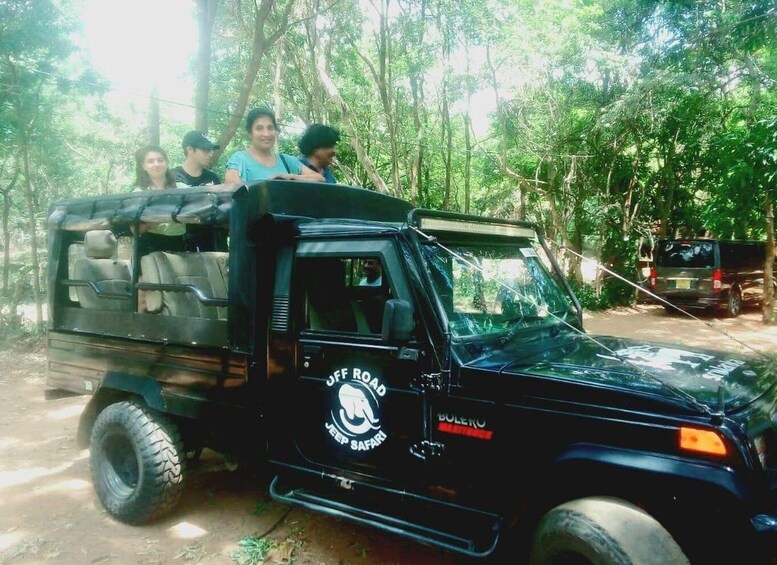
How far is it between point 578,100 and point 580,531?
14.2 metres

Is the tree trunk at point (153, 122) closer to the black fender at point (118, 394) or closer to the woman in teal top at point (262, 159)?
the woman in teal top at point (262, 159)

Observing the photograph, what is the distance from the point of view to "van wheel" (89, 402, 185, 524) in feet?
12.6

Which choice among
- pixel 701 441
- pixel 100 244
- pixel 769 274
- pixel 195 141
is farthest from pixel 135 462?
pixel 769 274

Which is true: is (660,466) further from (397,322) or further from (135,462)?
(135,462)

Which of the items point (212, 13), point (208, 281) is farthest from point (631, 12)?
point (208, 281)

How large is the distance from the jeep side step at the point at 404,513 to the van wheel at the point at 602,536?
0.30m

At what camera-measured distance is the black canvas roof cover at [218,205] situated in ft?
11.6

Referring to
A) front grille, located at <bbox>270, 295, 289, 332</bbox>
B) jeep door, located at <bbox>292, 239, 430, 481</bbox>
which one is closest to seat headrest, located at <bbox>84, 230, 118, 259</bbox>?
front grille, located at <bbox>270, 295, 289, 332</bbox>

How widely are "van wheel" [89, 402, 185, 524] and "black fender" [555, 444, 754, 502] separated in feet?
8.67

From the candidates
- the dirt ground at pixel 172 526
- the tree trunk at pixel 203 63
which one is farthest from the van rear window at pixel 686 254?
the dirt ground at pixel 172 526

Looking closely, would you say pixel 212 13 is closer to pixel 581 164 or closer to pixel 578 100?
pixel 578 100

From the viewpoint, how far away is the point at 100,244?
4.12m

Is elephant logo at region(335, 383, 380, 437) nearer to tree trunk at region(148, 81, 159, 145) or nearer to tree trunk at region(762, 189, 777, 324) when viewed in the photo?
tree trunk at region(148, 81, 159, 145)

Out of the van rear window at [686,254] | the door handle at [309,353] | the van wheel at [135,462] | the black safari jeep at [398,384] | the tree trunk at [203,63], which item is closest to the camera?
the black safari jeep at [398,384]
